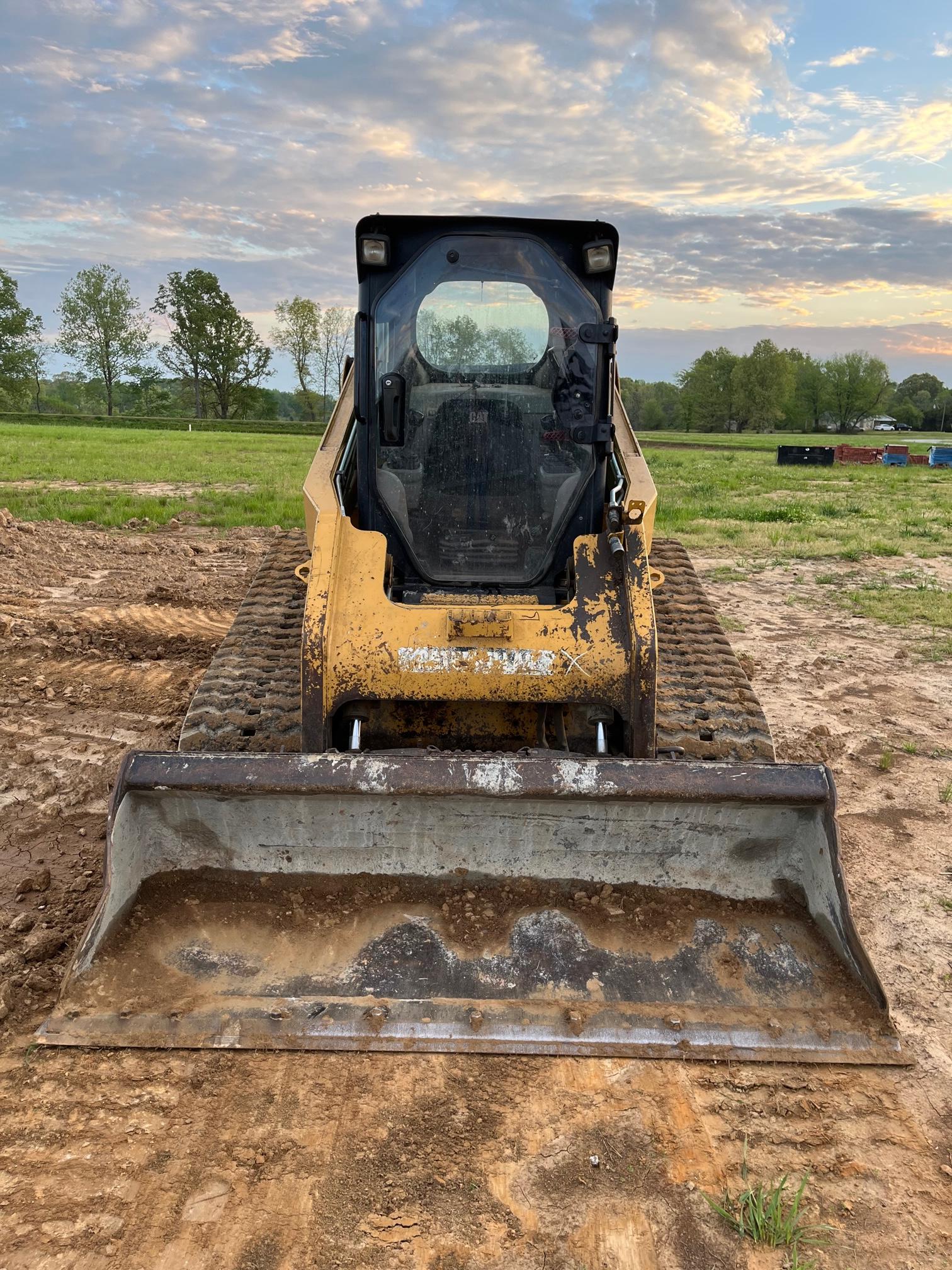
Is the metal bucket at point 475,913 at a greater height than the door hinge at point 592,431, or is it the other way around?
the door hinge at point 592,431

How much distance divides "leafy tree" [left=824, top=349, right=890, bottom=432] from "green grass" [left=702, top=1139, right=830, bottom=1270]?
349 ft

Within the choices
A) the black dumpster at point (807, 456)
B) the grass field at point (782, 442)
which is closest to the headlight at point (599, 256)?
the black dumpster at point (807, 456)

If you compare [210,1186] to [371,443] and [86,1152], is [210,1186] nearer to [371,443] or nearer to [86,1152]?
[86,1152]

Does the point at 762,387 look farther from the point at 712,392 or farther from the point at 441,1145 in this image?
the point at 441,1145

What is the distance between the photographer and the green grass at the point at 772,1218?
224 centimetres

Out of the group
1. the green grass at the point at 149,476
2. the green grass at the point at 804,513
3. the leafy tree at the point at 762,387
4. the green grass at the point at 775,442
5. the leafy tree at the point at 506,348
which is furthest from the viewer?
the leafy tree at the point at 762,387

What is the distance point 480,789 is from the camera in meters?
3.21

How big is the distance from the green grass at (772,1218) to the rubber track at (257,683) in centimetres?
260

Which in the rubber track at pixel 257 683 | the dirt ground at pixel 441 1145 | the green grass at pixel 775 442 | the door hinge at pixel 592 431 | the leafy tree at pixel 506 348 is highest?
the leafy tree at pixel 506 348

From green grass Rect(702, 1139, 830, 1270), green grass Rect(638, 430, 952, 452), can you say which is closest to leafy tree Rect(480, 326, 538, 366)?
green grass Rect(702, 1139, 830, 1270)

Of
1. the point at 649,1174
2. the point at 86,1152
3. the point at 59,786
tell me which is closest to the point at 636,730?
the point at 649,1174

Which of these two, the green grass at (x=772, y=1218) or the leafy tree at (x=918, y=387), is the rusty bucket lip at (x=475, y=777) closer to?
the green grass at (x=772, y=1218)

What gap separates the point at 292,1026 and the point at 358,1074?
0.86 ft

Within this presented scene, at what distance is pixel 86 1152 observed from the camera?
8.08 feet
